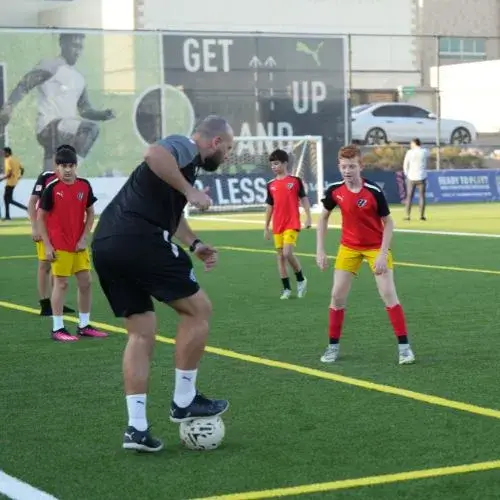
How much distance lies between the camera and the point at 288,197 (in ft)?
53.2

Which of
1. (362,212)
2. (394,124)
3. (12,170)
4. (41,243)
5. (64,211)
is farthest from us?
(394,124)

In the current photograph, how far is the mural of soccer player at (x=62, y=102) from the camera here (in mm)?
36938

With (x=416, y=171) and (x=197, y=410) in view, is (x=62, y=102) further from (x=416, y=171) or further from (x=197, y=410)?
(x=197, y=410)

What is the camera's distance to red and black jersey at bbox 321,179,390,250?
10.5 metres

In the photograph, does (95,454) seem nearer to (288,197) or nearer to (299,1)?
(288,197)

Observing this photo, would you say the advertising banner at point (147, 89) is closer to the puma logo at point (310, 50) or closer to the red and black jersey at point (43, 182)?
the puma logo at point (310, 50)

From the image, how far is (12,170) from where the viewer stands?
33406mm

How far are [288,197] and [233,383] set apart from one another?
666 centimetres

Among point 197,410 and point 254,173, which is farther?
point 254,173

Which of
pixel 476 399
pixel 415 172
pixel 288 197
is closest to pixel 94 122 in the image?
pixel 415 172

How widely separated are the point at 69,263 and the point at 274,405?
4233 mm

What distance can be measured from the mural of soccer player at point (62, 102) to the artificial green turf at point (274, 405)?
21.6 meters

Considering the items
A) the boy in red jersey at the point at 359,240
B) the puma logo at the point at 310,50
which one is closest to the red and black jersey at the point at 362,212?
the boy in red jersey at the point at 359,240

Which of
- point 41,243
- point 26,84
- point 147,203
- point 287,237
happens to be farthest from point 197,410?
point 26,84
